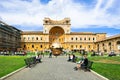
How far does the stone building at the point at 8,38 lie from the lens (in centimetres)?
7119

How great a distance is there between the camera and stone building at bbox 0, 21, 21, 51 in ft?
234

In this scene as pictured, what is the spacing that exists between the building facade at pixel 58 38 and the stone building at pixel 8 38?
6.01 meters

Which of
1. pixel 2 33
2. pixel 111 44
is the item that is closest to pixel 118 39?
pixel 111 44

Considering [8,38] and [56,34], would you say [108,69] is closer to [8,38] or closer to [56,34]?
[8,38]

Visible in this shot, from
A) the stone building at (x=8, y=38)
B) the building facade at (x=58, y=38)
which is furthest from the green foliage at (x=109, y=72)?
the building facade at (x=58, y=38)

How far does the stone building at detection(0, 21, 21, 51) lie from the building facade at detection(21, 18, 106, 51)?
6.01 meters

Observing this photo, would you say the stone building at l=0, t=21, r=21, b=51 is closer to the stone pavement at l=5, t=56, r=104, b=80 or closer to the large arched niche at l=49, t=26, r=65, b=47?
the large arched niche at l=49, t=26, r=65, b=47

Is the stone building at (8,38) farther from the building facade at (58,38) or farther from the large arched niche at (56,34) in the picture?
the large arched niche at (56,34)

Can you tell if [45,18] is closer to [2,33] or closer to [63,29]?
[63,29]

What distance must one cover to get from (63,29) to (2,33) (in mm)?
33498

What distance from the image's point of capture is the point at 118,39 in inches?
2721

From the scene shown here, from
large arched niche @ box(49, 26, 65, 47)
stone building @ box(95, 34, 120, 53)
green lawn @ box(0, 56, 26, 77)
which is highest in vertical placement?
large arched niche @ box(49, 26, 65, 47)

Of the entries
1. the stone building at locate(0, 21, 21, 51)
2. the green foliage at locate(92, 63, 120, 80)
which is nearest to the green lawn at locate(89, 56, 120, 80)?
the green foliage at locate(92, 63, 120, 80)

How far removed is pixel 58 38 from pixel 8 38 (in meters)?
27.2
